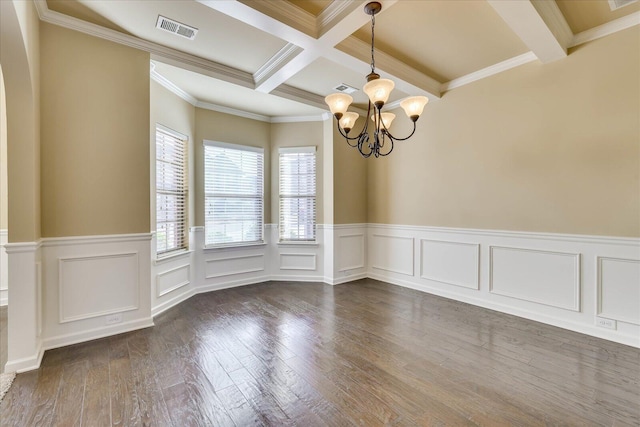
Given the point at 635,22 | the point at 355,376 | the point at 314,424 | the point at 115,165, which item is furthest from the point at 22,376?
the point at 635,22

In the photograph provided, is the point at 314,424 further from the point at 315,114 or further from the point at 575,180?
the point at 315,114

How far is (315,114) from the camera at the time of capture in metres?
5.09

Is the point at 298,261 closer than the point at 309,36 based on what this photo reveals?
No

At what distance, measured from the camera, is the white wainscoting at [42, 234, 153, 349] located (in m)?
2.68

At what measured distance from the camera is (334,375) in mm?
2293

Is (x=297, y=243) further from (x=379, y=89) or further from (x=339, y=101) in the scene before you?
(x=379, y=89)

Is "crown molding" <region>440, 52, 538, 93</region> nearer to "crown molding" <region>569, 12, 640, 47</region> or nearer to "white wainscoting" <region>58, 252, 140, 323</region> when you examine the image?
"crown molding" <region>569, 12, 640, 47</region>

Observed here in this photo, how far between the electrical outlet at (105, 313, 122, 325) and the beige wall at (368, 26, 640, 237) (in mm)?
4119

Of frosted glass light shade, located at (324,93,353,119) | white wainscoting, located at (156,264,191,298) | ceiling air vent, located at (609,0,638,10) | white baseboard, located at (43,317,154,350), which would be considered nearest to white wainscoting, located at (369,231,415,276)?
frosted glass light shade, located at (324,93,353,119)

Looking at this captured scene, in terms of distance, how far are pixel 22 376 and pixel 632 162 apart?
5.72 meters

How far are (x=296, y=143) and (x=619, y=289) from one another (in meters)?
4.64

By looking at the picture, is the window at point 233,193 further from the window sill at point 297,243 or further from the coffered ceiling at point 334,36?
the coffered ceiling at point 334,36

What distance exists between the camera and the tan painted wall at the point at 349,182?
504cm

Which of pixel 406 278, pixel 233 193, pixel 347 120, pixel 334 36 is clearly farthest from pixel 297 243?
pixel 334 36
